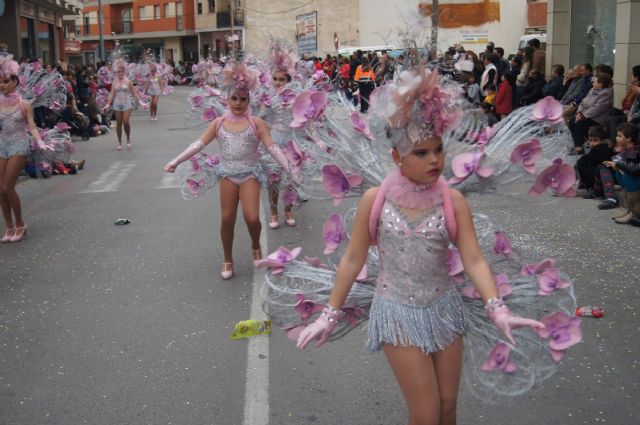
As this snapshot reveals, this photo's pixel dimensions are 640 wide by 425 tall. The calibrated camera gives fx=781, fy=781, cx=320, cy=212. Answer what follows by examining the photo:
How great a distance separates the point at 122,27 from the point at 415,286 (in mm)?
80707

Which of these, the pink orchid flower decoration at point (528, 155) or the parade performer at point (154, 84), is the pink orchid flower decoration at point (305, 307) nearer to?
the pink orchid flower decoration at point (528, 155)

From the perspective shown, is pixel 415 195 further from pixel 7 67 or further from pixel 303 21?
pixel 303 21

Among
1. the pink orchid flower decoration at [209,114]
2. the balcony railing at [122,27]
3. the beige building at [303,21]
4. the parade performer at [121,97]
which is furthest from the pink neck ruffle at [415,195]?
the balcony railing at [122,27]

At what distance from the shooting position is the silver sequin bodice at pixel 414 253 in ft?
10.5

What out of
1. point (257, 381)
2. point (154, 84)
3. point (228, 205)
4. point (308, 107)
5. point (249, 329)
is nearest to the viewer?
point (308, 107)

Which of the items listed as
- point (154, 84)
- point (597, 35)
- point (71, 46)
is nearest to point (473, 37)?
point (154, 84)

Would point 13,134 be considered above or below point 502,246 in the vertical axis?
above

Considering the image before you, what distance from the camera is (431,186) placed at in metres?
3.23

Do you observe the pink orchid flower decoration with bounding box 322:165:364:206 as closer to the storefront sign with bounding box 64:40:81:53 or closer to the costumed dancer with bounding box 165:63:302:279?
the costumed dancer with bounding box 165:63:302:279

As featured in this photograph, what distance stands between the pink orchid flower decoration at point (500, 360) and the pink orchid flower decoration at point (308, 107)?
1516mm

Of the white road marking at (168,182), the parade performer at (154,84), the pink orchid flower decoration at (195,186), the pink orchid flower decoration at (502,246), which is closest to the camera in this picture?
the pink orchid flower decoration at (502,246)

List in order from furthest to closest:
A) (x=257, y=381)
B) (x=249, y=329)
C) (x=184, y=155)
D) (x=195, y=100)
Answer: (x=195, y=100), (x=184, y=155), (x=249, y=329), (x=257, y=381)

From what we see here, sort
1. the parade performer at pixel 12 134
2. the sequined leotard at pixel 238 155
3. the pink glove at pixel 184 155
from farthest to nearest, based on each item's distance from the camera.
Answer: the parade performer at pixel 12 134, the sequined leotard at pixel 238 155, the pink glove at pixel 184 155

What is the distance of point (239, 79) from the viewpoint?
6789 millimetres
